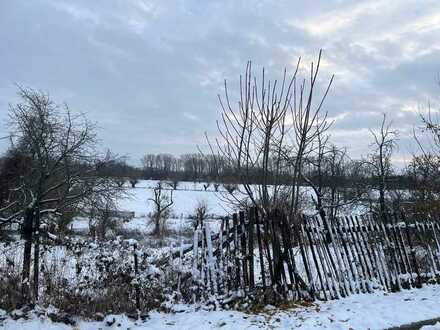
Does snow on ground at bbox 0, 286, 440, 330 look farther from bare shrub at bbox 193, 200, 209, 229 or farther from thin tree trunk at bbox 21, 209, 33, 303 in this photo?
bare shrub at bbox 193, 200, 209, 229

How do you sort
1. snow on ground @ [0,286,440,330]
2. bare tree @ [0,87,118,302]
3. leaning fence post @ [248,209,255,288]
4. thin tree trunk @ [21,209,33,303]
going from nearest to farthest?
snow on ground @ [0,286,440,330], thin tree trunk @ [21,209,33,303], leaning fence post @ [248,209,255,288], bare tree @ [0,87,118,302]

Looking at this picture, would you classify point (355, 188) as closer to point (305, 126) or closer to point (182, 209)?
point (305, 126)

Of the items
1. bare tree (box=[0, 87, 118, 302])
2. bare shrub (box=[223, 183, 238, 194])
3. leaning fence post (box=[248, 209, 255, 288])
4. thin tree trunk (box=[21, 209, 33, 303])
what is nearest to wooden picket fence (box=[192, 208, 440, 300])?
leaning fence post (box=[248, 209, 255, 288])

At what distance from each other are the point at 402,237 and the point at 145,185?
70.0 meters

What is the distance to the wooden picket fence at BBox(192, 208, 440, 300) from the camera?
6.69 metres

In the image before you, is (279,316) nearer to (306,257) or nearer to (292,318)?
(292,318)

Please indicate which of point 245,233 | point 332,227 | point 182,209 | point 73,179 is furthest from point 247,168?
point 182,209

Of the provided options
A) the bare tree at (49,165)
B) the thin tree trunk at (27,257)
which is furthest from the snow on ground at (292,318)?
the bare tree at (49,165)

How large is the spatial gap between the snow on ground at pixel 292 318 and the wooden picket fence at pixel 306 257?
1.67ft

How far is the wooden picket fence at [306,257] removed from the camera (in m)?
6.69

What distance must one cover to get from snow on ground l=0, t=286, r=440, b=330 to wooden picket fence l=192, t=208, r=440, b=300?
51 centimetres

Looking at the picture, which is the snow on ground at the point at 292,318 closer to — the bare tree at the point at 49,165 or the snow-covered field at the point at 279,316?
the snow-covered field at the point at 279,316

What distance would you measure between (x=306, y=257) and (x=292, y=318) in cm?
151

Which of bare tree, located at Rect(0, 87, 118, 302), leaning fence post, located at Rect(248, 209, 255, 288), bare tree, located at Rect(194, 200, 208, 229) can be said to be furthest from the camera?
bare tree, located at Rect(0, 87, 118, 302)
